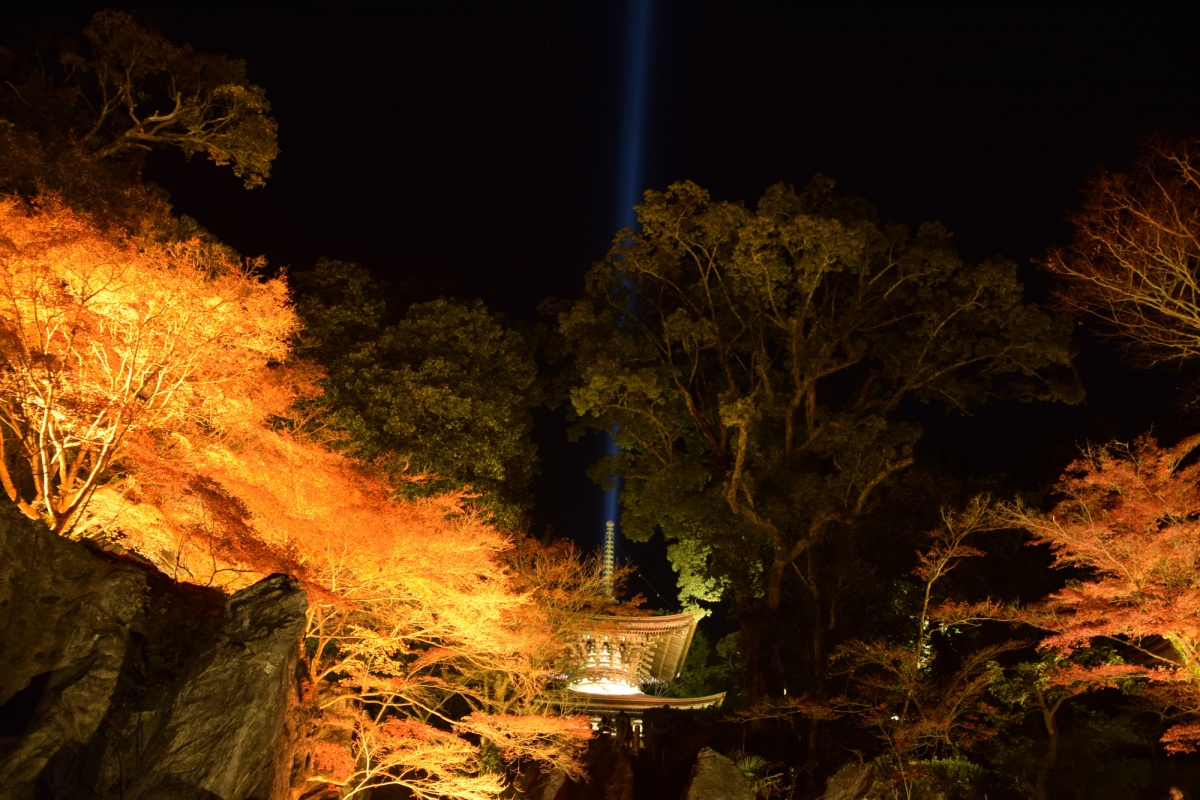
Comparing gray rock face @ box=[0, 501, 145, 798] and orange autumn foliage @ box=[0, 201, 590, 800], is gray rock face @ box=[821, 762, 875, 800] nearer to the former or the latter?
orange autumn foliage @ box=[0, 201, 590, 800]

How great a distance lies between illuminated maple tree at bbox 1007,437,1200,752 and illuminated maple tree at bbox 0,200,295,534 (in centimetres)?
898

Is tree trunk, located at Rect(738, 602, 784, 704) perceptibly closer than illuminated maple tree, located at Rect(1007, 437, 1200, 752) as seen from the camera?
No

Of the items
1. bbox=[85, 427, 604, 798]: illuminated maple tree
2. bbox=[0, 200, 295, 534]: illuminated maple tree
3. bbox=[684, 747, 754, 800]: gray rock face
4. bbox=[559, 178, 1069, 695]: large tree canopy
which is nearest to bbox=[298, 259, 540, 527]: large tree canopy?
bbox=[559, 178, 1069, 695]: large tree canopy

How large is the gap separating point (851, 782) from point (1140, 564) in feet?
15.6

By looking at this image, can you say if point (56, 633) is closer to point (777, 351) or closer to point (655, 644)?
point (777, 351)

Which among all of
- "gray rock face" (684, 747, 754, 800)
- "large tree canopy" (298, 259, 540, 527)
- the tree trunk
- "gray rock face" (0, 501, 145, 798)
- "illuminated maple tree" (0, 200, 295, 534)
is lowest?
"gray rock face" (684, 747, 754, 800)

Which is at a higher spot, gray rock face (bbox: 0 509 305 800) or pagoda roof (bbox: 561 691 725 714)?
pagoda roof (bbox: 561 691 725 714)

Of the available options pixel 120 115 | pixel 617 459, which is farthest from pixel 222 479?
pixel 617 459

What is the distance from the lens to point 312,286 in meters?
15.4

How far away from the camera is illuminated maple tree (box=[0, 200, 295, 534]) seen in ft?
25.1

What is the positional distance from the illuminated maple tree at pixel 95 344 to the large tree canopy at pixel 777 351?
7359 millimetres

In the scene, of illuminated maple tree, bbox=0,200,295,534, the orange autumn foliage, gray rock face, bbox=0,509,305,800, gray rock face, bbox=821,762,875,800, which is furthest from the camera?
gray rock face, bbox=821,762,875,800

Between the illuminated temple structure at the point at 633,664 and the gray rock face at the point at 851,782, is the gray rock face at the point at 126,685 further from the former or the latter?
the illuminated temple structure at the point at 633,664

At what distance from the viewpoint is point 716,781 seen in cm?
1195
